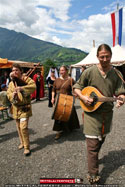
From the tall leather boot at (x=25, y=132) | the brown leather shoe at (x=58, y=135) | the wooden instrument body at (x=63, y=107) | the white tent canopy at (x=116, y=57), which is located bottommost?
the brown leather shoe at (x=58, y=135)

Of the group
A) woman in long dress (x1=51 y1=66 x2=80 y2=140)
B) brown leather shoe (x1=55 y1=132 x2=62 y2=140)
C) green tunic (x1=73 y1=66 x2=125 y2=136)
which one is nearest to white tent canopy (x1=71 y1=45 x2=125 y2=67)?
woman in long dress (x1=51 y1=66 x2=80 y2=140)

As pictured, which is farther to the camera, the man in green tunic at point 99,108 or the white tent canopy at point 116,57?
the white tent canopy at point 116,57

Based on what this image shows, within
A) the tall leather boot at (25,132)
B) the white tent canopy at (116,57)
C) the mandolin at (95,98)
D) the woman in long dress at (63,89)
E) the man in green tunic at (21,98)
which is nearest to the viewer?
the mandolin at (95,98)

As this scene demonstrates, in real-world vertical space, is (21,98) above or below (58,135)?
above

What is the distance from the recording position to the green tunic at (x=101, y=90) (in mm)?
1972

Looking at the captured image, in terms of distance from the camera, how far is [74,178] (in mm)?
2227

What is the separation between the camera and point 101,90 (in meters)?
1.99

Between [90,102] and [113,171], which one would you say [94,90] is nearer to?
[90,102]

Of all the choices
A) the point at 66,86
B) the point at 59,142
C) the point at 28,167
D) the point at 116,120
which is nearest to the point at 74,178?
the point at 28,167

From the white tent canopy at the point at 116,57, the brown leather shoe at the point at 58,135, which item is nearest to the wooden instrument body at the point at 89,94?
the brown leather shoe at the point at 58,135

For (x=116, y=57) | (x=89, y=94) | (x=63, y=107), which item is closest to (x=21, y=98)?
(x=63, y=107)

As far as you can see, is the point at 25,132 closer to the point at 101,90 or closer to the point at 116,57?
the point at 101,90

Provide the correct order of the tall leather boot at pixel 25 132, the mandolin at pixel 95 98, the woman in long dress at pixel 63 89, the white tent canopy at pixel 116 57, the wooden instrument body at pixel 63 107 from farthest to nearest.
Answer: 1. the white tent canopy at pixel 116 57
2. the woman in long dress at pixel 63 89
3. the wooden instrument body at pixel 63 107
4. the tall leather boot at pixel 25 132
5. the mandolin at pixel 95 98

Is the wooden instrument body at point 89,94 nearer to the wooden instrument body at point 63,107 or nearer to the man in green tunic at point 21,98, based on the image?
the wooden instrument body at point 63,107
